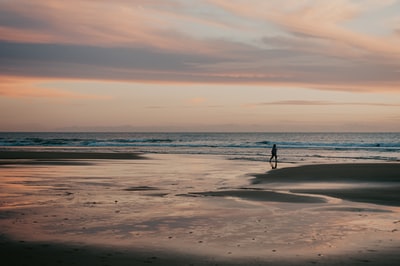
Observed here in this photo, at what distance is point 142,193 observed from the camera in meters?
17.0

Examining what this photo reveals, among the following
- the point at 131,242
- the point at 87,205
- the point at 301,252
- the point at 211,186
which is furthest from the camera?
the point at 211,186

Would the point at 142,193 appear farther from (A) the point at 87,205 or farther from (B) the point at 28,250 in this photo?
(B) the point at 28,250

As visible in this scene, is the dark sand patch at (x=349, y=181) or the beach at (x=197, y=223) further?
the dark sand patch at (x=349, y=181)

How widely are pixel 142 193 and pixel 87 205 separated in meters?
3.27

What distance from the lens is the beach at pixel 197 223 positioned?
8.45 metres

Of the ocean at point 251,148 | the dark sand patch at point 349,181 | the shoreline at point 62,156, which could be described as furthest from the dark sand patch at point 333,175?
the shoreline at point 62,156

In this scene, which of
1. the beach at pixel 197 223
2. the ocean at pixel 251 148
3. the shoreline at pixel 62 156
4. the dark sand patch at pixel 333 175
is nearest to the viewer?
the beach at pixel 197 223

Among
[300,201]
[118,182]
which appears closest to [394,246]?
[300,201]

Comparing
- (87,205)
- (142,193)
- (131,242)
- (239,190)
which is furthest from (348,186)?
(131,242)

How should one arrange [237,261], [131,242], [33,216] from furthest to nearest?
[33,216] < [131,242] < [237,261]

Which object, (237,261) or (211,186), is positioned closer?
(237,261)

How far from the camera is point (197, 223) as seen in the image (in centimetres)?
1138

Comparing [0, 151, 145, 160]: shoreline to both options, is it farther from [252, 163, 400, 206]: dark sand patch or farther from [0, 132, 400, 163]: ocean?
[252, 163, 400, 206]: dark sand patch

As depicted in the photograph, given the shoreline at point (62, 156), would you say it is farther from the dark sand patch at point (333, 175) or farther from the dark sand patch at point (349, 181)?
the dark sand patch at point (349, 181)
